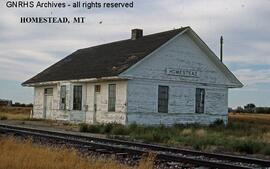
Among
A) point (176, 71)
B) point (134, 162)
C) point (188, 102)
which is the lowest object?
point (134, 162)

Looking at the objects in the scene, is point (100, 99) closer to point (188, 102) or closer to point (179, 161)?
point (188, 102)

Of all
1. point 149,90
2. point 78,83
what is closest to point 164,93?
point 149,90

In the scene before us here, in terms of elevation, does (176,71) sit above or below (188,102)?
above

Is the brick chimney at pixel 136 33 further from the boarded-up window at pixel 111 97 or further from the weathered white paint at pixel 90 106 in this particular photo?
the boarded-up window at pixel 111 97

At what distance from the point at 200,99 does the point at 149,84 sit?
165 inches

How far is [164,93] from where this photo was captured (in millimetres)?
28625

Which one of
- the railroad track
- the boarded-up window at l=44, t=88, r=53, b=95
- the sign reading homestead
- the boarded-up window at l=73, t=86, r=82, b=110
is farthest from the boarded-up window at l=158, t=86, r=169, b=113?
the railroad track

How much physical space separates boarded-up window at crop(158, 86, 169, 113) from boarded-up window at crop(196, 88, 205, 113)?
8.32 feet

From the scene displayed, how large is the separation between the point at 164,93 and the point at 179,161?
54.4 feet

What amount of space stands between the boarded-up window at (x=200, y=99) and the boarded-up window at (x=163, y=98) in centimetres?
253

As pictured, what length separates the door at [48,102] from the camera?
3550cm

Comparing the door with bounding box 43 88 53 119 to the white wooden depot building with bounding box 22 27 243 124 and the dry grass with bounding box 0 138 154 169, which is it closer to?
the white wooden depot building with bounding box 22 27 243 124

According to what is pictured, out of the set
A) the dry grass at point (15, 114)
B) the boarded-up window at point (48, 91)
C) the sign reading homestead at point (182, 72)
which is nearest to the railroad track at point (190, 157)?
the sign reading homestead at point (182, 72)

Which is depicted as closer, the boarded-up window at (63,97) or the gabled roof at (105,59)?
the gabled roof at (105,59)
